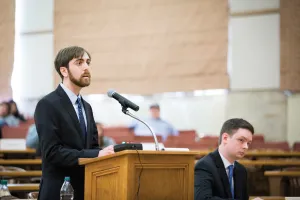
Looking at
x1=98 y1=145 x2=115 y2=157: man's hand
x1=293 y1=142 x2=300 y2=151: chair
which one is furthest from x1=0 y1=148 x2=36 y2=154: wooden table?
x1=98 y1=145 x2=115 y2=157: man's hand

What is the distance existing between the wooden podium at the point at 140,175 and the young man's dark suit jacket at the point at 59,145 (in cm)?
12

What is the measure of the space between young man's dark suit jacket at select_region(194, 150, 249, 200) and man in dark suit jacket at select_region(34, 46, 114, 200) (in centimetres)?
72

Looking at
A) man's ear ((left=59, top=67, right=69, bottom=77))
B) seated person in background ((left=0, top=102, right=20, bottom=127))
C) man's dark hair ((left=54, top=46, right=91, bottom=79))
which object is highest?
seated person in background ((left=0, top=102, right=20, bottom=127))

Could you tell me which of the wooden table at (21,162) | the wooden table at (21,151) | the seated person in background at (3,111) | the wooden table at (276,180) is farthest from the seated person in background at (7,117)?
the wooden table at (276,180)

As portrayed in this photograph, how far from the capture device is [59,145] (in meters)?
3.14

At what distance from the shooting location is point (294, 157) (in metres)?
6.86

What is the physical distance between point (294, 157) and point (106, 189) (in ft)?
14.7

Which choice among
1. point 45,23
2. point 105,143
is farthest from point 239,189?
point 45,23

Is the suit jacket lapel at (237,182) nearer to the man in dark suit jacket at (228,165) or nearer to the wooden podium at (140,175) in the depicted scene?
the man in dark suit jacket at (228,165)

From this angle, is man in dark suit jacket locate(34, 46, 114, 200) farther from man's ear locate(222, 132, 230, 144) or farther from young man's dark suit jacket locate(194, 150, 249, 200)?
man's ear locate(222, 132, 230, 144)

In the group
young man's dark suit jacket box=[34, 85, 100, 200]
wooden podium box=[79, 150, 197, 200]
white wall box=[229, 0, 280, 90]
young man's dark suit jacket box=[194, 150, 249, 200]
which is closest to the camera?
wooden podium box=[79, 150, 197, 200]

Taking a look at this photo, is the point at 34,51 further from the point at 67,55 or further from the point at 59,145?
the point at 59,145

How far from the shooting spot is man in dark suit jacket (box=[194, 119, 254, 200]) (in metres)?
3.64

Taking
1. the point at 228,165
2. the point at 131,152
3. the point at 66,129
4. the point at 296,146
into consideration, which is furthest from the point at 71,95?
the point at 296,146
